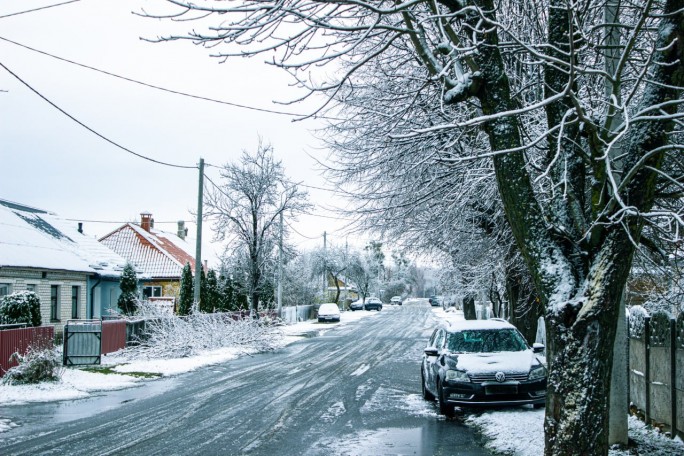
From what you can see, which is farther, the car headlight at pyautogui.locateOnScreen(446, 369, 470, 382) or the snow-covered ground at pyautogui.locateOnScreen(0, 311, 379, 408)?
the snow-covered ground at pyautogui.locateOnScreen(0, 311, 379, 408)

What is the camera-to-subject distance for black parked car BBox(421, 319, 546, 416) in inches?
460

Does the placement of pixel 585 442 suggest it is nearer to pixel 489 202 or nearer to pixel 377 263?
pixel 489 202

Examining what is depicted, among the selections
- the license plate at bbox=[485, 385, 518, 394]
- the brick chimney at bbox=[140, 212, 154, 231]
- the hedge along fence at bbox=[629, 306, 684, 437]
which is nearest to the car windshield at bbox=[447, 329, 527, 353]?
the license plate at bbox=[485, 385, 518, 394]

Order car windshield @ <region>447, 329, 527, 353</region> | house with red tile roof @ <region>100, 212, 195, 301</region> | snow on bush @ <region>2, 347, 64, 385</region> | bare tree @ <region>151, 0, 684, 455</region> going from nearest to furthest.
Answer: bare tree @ <region>151, 0, 684, 455</region>
car windshield @ <region>447, 329, 527, 353</region>
snow on bush @ <region>2, 347, 64, 385</region>
house with red tile roof @ <region>100, 212, 195, 301</region>

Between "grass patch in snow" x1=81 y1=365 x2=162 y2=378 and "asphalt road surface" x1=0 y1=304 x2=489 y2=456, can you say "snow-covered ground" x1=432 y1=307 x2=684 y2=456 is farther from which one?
"grass patch in snow" x1=81 y1=365 x2=162 y2=378

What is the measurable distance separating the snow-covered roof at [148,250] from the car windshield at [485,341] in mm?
35614

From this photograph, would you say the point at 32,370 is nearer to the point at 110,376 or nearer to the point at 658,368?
the point at 110,376

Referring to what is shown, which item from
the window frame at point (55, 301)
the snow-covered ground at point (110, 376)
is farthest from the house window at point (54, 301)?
the snow-covered ground at point (110, 376)

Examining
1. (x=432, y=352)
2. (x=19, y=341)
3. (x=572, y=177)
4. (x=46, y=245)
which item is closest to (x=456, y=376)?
(x=432, y=352)

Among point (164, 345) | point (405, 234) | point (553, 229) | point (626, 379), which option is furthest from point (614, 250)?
point (164, 345)

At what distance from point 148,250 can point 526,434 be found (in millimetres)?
43604

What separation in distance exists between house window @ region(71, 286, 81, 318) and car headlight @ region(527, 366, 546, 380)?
2507 centimetres

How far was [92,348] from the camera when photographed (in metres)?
20.2

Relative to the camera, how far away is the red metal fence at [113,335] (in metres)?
22.5
